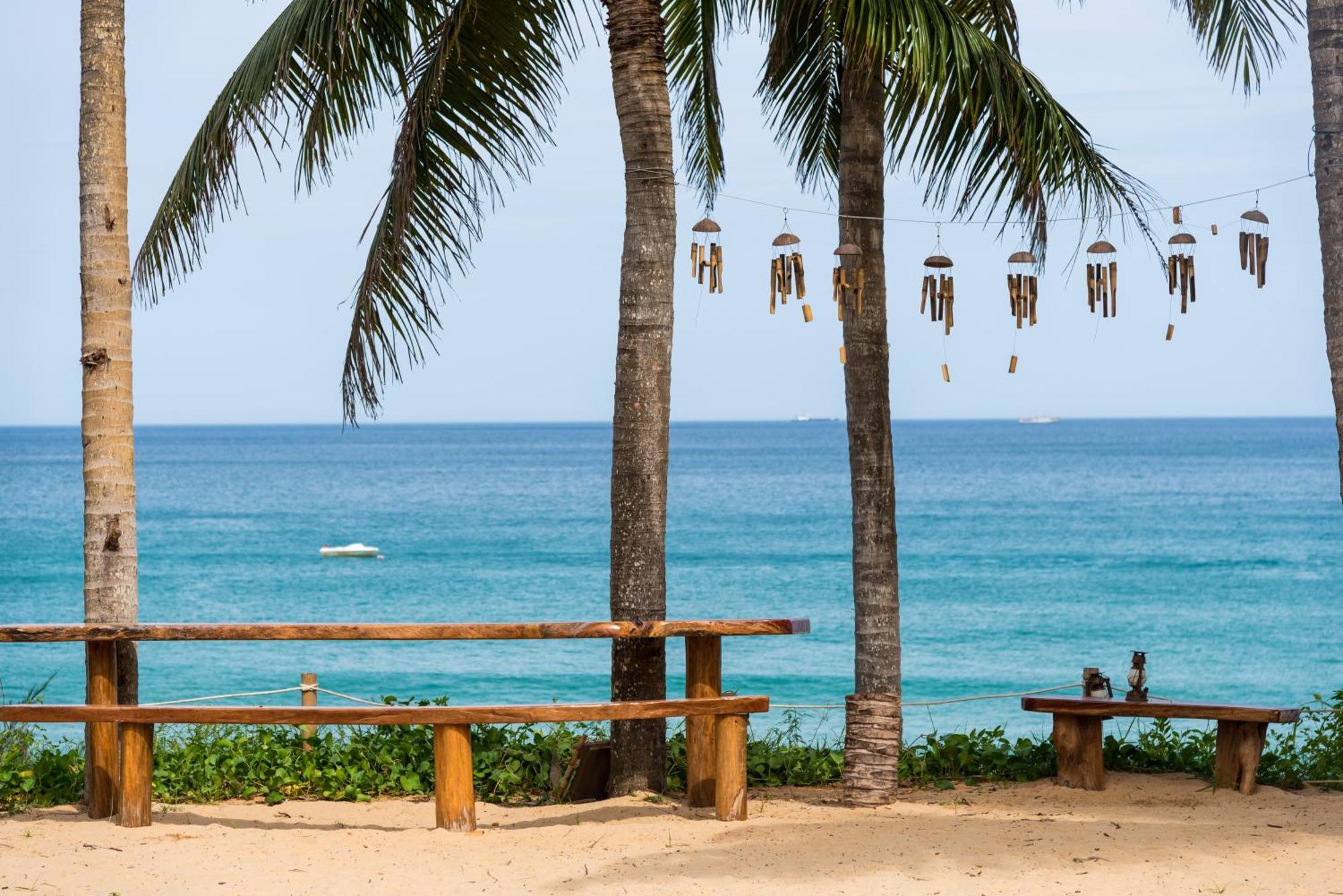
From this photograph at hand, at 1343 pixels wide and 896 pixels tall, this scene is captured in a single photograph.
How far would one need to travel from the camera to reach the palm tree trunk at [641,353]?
21.9 feet

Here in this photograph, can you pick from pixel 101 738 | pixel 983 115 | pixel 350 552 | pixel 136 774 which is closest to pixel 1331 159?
pixel 983 115

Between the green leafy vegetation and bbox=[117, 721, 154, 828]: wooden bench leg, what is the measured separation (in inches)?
27.3

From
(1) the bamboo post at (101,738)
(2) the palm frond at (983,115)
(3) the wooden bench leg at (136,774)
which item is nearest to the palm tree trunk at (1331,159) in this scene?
(2) the palm frond at (983,115)

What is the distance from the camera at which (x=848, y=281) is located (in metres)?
6.89

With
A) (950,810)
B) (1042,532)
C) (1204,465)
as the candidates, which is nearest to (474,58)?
(950,810)

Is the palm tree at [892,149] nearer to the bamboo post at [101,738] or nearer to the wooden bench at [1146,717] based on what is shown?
the wooden bench at [1146,717]

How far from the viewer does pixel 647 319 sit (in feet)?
22.0

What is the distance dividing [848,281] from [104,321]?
12.4 ft

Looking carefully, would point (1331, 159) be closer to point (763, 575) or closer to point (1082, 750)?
point (1082, 750)

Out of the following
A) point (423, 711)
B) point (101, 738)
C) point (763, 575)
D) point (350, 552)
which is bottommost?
point (763, 575)

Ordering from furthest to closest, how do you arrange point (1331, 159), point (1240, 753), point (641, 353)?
point (1240, 753), point (641, 353), point (1331, 159)

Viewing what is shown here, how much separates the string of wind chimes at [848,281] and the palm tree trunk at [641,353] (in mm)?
851

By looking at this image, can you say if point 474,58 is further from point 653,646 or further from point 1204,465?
point 1204,465

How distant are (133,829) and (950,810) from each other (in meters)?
3.92
